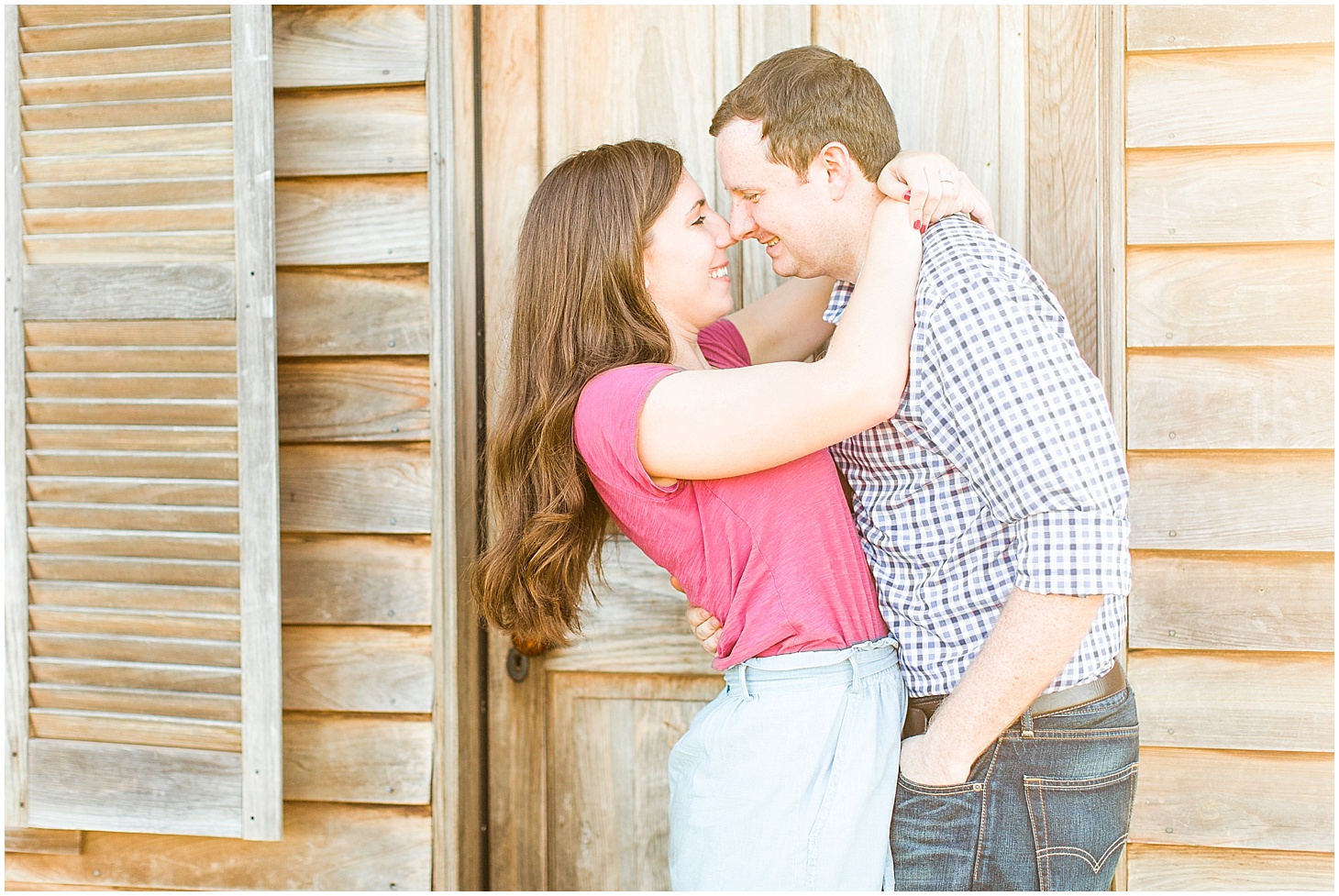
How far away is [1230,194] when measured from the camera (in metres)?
1.86

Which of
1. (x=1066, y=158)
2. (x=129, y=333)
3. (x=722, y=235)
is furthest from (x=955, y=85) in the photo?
(x=129, y=333)

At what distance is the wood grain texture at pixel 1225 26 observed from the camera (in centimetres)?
183

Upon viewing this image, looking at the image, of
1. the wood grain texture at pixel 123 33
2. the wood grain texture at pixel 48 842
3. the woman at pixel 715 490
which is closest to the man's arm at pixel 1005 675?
the woman at pixel 715 490

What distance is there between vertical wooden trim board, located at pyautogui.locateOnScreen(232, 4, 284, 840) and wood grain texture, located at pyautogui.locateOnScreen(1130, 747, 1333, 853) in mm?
1698

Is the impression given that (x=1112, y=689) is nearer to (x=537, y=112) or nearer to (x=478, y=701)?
(x=478, y=701)

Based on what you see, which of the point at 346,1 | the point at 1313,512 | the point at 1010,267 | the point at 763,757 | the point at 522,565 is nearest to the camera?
the point at 1010,267

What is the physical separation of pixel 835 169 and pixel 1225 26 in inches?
35.4

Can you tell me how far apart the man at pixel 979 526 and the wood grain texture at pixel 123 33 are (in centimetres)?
102

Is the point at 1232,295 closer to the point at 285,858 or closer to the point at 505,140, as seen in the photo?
the point at 505,140

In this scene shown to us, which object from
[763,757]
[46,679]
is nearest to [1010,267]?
[763,757]

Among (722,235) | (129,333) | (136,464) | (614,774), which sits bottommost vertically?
(614,774)

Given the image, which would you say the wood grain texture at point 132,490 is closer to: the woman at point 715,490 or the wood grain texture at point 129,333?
the wood grain texture at point 129,333

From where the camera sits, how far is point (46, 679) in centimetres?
197

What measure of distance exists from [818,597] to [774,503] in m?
0.15
